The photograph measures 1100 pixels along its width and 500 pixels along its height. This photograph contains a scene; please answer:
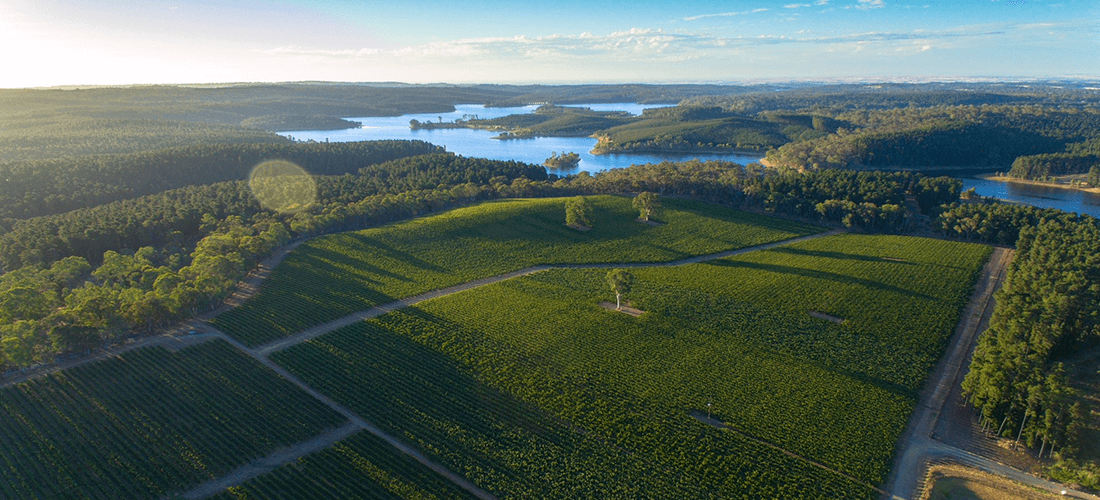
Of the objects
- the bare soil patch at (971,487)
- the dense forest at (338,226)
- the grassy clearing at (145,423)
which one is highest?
the dense forest at (338,226)

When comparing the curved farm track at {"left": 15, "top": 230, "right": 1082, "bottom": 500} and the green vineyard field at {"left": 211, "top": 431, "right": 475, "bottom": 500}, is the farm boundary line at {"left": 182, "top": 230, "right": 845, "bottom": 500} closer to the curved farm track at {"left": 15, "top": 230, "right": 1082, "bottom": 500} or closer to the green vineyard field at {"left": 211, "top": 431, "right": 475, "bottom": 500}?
the curved farm track at {"left": 15, "top": 230, "right": 1082, "bottom": 500}

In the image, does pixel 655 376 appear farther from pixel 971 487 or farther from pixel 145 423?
pixel 145 423

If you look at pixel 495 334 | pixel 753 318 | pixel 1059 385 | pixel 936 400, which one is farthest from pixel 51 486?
pixel 1059 385

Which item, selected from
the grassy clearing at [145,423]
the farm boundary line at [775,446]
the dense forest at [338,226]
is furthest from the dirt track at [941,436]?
the grassy clearing at [145,423]

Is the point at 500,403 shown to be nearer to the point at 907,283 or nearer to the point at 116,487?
the point at 116,487

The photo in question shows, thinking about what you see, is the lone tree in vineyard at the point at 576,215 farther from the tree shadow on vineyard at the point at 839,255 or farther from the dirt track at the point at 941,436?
the dirt track at the point at 941,436

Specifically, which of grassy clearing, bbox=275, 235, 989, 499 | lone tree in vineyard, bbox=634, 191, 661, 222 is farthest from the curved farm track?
lone tree in vineyard, bbox=634, 191, 661, 222
